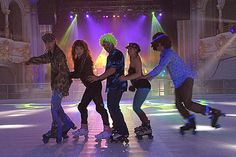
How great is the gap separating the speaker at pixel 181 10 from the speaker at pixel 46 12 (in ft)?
23.8

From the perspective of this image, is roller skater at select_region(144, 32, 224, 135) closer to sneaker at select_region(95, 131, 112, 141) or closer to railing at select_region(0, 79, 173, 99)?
sneaker at select_region(95, 131, 112, 141)

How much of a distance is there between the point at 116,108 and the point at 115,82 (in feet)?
1.23

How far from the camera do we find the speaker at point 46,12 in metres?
23.8

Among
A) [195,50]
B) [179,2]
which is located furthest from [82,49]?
[195,50]

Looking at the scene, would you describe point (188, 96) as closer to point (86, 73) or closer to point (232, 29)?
point (86, 73)

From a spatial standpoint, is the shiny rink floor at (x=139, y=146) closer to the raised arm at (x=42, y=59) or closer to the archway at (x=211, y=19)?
the raised arm at (x=42, y=59)

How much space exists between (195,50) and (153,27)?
3.73 meters

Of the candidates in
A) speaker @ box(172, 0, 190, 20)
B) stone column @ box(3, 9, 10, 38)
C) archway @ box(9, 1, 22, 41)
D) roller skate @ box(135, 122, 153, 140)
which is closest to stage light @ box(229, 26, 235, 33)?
speaker @ box(172, 0, 190, 20)

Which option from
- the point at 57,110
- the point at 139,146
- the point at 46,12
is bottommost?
the point at 139,146

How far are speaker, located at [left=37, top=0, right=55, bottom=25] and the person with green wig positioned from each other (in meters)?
18.8

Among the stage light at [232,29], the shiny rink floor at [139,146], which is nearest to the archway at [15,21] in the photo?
the stage light at [232,29]

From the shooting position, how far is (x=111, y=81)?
5.45 m

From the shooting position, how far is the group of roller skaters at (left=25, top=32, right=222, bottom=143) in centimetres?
546

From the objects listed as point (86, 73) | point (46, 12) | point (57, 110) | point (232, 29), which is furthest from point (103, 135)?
point (46, 12)
